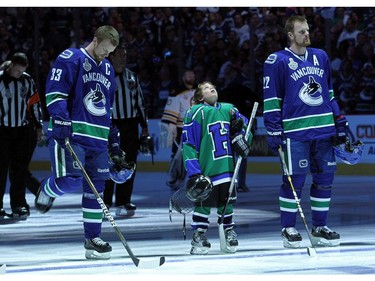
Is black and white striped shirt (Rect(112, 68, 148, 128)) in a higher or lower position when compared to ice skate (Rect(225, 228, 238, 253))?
higher

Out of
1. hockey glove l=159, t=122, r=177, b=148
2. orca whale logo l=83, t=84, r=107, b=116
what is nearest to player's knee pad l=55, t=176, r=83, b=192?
orca whale logo l=83, t=84, r=107, b=116

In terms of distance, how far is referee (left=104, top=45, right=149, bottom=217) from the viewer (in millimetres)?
11703

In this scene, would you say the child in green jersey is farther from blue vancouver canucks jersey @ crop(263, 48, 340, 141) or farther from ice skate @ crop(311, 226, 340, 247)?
ice skate @ crop(311, 226, 340, 247)

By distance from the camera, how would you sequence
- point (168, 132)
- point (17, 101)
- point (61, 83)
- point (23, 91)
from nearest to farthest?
point (61, 83)
point (17, 101)
point (23, 91)
point (168, 132)

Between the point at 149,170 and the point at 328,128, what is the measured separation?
11092mm

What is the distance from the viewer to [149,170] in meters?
19.5

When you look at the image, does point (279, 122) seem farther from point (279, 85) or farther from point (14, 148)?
point (14, 148)

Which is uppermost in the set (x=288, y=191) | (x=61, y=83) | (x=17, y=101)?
(x=61, y=83)

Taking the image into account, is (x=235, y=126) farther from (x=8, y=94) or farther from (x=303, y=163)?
(x=8, y=94)

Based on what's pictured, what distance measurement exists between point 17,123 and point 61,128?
3.77m

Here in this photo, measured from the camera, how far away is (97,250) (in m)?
7.93

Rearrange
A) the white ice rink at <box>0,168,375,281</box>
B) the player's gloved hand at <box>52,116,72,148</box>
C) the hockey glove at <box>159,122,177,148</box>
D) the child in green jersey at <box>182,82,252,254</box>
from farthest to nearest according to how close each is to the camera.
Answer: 1. the hockey glove at <box>159,122,177,148</box>
2. the child in green jersey at <box>182,82,252,254</box>
3. the player's gloved hand at <box>52,116,72,148</box>
4. the white ice rink at <box>0,168,375,281</box>

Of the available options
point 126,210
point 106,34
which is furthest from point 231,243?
point 126,210
